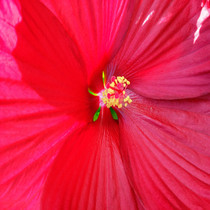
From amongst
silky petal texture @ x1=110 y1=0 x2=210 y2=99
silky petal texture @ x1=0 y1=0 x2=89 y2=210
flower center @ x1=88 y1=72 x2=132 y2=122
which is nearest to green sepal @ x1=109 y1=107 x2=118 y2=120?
flower center @ x1=88 y1=72 x2=132 y2=122

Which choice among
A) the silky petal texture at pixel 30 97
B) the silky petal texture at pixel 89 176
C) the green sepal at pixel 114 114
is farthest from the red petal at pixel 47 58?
the green sepal at pixel 114 114

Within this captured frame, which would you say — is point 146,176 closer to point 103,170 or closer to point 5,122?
point 103,170

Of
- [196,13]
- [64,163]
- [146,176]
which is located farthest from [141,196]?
[196,13]

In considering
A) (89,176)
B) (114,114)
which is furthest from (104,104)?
(89,176)

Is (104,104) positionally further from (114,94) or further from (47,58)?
(47,58)

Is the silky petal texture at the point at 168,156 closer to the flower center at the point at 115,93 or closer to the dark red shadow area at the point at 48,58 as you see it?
the flower center at the point at 115,93

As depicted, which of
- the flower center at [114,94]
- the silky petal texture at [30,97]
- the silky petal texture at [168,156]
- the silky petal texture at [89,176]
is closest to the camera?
the silky petal texture at [30,97]

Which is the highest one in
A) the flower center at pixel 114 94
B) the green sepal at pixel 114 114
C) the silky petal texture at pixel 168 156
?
the flower center at pixel 114 94
